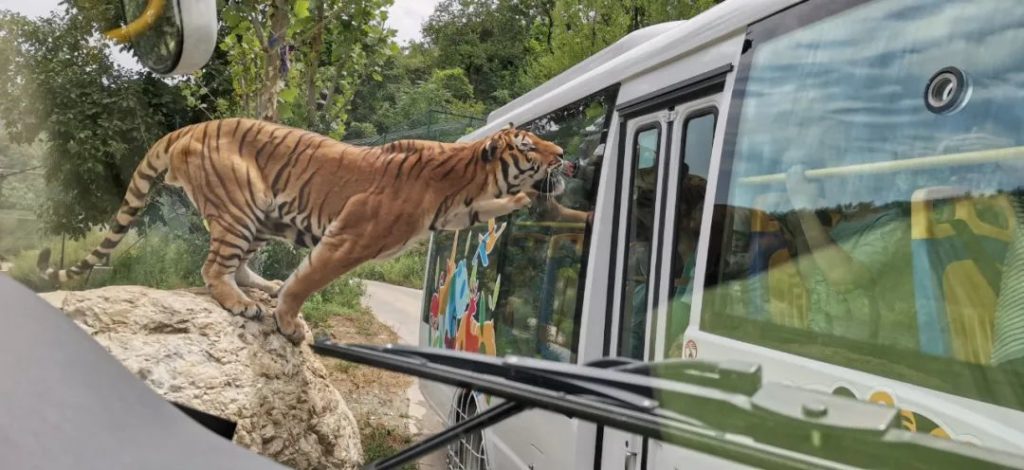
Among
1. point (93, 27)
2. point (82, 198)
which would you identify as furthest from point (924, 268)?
point (82, 198)

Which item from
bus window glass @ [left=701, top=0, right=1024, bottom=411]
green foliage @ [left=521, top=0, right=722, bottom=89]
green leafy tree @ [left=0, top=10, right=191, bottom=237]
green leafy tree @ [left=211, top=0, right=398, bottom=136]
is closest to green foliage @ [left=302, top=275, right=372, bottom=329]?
green leafy tree @ [left=211, top=0, right=398, bottom=136]

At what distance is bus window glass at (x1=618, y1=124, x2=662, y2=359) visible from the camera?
2.24 meters

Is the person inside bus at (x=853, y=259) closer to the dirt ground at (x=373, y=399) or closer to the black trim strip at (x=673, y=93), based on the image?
the black trim strip at (x=673, y=93)

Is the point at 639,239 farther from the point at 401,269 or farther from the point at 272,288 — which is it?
the point at 272,288

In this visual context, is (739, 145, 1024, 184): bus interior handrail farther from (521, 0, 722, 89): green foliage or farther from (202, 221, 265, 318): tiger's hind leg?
(521, 0, 722, 89): green foliage

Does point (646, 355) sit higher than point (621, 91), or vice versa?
point (621, 91)

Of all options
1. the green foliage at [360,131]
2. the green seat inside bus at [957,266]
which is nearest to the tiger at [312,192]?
the green foliage at [360,131]

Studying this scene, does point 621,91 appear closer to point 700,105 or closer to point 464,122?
point 700,105

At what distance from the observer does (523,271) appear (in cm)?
286

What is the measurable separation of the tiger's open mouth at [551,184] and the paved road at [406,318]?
687 millimetres

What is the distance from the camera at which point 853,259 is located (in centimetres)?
153

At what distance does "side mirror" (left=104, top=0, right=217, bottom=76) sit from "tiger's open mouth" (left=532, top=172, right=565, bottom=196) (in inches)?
49.3

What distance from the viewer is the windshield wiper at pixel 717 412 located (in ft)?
3.12

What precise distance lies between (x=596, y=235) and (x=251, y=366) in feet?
3.87
